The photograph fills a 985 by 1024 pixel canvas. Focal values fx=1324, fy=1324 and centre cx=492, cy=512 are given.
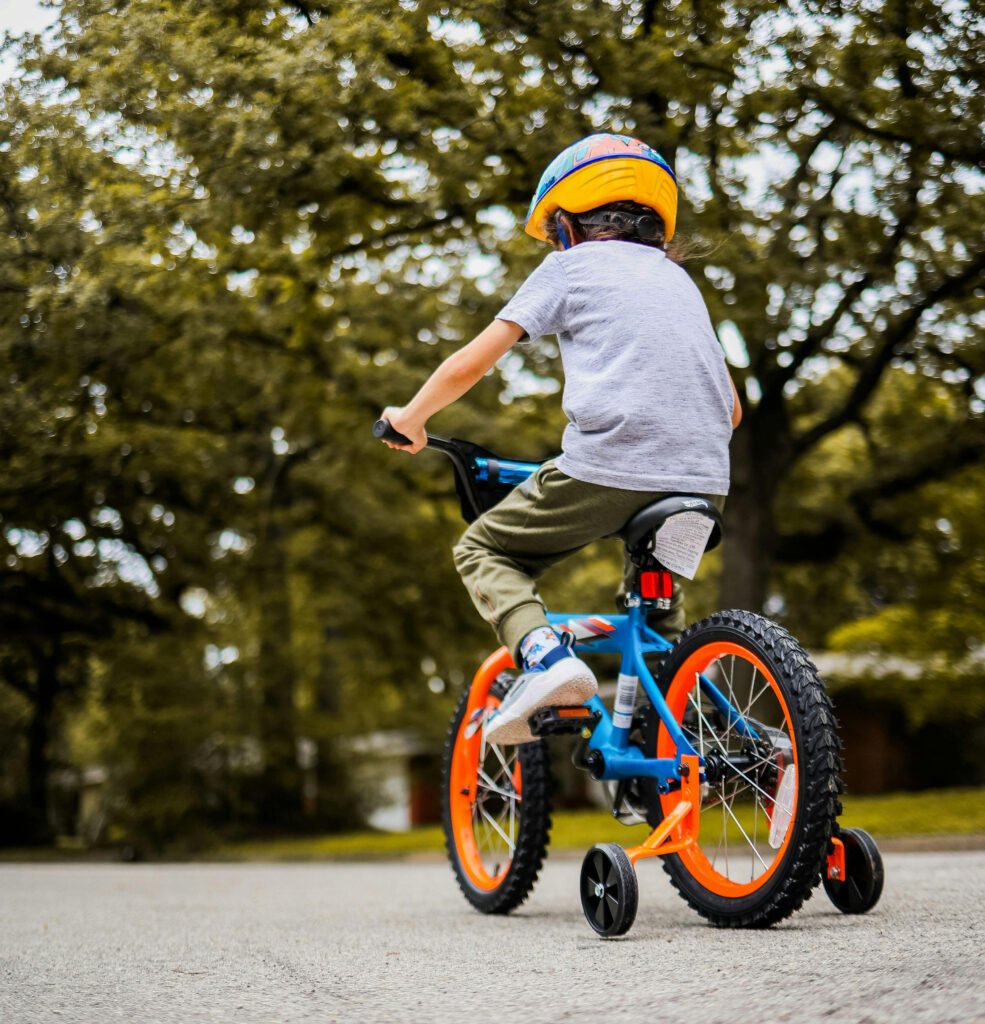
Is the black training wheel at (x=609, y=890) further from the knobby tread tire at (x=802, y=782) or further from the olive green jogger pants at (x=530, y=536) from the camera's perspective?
the olive green jogger pants at (x=530, y=536)

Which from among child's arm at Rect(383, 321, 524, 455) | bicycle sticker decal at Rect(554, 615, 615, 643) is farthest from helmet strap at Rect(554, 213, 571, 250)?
bicycle sticker decal at Rect(554, 615, 615, 643)

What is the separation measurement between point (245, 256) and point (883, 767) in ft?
88.2

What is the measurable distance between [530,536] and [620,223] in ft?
3.15

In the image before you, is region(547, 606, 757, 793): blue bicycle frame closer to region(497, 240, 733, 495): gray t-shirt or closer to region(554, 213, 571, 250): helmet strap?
region(497, 240, 733, 495): gray t-shirt

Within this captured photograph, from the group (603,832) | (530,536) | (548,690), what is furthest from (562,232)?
(603,832)

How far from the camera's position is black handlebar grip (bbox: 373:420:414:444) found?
3.86 meters

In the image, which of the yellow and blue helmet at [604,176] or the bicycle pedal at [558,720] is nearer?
the bicycle pedal at [558,720]

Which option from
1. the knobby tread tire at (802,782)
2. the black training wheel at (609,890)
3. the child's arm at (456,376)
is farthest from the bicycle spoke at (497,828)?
the child's arm at (456,376)

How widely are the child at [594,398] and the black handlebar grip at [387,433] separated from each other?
3 cm

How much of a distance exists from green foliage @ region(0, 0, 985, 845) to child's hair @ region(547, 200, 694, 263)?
162cm

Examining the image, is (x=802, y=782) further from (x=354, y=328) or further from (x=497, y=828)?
(x=354, y=328)

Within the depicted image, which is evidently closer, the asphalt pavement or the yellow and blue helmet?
the asphalt pavement

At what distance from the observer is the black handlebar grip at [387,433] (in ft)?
12.7

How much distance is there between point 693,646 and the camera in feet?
12.2
